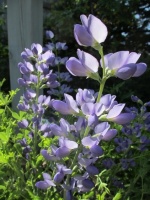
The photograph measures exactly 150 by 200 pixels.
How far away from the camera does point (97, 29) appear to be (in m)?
0.88

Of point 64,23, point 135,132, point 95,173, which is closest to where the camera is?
point 95,173

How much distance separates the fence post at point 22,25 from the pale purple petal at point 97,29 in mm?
1704

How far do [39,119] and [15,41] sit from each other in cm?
132

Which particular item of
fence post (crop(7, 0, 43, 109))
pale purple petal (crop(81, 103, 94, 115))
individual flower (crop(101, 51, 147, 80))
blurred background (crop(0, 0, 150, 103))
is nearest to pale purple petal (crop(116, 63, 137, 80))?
individual flower (crop(101, 51, 147, 80))

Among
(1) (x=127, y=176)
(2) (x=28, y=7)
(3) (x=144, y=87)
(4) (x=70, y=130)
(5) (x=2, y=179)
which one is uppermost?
(2) (x=28, y=7)

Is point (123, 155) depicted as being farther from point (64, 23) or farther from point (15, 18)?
point (64, 23)

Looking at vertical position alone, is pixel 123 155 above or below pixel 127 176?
above

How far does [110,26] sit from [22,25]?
2464 mm

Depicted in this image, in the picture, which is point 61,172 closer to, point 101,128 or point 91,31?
point 101,128

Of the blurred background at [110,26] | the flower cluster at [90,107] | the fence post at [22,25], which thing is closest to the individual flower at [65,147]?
the flower cluster at [90,107]

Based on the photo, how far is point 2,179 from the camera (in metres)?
1.38

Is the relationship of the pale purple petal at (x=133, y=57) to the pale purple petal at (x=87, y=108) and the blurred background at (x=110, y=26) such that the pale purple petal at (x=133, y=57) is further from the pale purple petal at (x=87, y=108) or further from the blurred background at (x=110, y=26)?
the blurred background at (x=110, y=26)

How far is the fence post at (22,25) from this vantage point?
2531mm

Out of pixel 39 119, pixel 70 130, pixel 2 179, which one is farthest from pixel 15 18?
pixel 70 130
